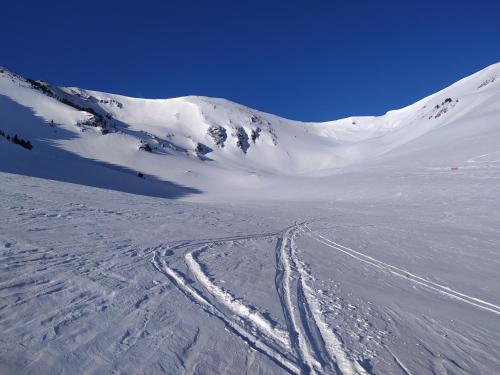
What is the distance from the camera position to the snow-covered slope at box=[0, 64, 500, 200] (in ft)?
→ 137

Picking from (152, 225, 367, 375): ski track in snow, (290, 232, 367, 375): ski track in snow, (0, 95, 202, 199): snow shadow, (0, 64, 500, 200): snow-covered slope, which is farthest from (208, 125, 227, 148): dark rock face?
(290, 232, 367, 375): ski track in snow

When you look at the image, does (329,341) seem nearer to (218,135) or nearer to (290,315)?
(290,315)

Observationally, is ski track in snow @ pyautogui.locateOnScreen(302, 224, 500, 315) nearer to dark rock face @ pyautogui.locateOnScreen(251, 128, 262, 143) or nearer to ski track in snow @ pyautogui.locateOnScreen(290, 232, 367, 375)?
ski track in snow @ pyautogui.locateOnScreen(290, 232, 367, 375)

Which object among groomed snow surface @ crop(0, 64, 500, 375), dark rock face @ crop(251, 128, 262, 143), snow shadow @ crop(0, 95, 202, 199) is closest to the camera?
groomed snow surface @ crop(0, 64, 500, 375)

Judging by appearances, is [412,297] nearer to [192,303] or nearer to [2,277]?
[192,303]

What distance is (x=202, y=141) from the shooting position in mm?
92562

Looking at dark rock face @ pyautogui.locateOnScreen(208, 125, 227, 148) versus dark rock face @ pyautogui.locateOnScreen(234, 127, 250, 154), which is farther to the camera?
dark rock face @ pyautogui.locateOnScreen(234, 127, 250, 154)

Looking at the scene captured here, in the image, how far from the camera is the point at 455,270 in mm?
8781

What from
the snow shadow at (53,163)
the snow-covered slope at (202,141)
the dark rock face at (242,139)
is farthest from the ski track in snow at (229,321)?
the dark rock face at (242,139)

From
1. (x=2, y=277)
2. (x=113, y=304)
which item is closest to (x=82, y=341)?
(x=113, y=304)

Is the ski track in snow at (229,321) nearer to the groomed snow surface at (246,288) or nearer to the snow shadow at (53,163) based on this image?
the groomed snow surface at (246,288)

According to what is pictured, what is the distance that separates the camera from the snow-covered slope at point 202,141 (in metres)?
41.7

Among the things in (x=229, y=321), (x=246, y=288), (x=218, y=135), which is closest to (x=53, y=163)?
(x=246, y=288)

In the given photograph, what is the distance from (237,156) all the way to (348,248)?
82.0 meters
